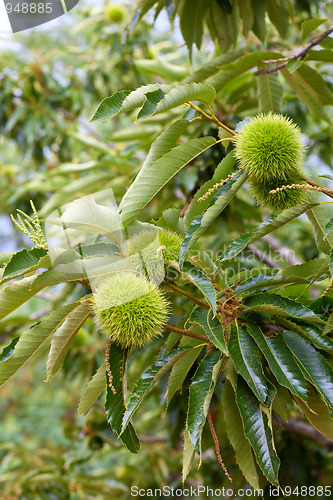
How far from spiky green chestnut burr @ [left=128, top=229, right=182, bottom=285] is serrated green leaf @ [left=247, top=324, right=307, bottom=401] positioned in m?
0.21

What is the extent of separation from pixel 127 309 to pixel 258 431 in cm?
31

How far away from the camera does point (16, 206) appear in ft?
10.3

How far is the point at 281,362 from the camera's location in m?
0.77

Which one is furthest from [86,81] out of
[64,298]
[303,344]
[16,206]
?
[303,344]

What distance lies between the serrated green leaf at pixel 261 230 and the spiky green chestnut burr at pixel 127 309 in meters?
0.16

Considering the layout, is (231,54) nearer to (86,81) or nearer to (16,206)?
(86,81)

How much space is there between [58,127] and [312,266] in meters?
2.71

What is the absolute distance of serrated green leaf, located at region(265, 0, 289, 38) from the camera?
1.54 m

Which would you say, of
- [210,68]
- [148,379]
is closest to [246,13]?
[210,68]

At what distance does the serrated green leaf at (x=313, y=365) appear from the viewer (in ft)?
2.37

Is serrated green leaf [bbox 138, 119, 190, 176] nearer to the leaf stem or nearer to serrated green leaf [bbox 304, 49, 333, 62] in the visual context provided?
the leaf stem

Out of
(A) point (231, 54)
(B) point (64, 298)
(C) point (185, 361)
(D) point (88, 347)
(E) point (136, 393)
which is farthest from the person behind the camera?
(D) point (88, 347)

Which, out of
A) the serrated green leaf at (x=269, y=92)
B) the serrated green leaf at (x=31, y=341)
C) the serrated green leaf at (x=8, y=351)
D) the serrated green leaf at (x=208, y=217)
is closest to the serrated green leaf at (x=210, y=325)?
the serrated green leaf at (x=208, y=217)

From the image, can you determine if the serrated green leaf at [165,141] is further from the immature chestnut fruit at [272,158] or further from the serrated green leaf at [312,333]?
the serrated green leaf at [312,333]
